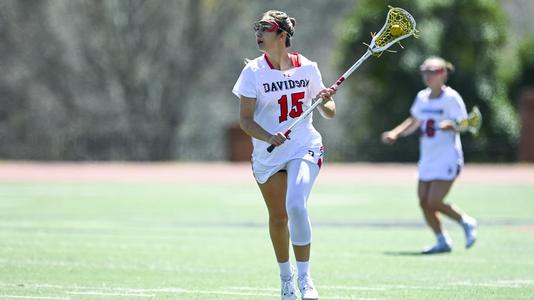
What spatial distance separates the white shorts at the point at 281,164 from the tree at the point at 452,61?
3061cm

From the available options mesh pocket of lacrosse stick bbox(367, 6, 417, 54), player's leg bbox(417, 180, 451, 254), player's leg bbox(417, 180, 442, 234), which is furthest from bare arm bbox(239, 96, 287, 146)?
player's leg bbox(417, 180, 442, 234)

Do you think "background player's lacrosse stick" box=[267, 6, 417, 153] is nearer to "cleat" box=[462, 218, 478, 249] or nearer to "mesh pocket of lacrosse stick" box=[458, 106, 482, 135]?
"mesh pocket of lacrosse stick" box=[458, 106, 482, 135]

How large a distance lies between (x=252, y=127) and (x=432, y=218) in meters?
5.83

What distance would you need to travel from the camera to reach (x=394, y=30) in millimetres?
10094

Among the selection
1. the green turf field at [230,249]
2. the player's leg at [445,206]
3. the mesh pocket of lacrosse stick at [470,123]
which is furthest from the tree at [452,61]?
the player's leg at [445,206]

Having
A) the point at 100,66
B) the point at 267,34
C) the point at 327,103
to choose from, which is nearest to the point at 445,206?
the point at 327,103

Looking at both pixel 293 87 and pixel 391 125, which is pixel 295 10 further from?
pixel 293 87

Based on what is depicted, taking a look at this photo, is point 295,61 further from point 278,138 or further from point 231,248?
point 231,248

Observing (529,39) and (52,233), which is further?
(529,39)

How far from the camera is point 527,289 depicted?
10711mm

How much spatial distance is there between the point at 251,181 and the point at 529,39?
16.0 meters

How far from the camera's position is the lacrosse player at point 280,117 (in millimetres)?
9617

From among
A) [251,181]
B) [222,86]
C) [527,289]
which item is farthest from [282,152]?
[222,86]

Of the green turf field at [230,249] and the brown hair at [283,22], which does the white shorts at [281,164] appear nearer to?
the brown hair at [283,22]
